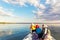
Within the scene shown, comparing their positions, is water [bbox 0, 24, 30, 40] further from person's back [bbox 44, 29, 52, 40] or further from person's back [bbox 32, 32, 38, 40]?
person's back [bbox 44, 29, 52, 40]

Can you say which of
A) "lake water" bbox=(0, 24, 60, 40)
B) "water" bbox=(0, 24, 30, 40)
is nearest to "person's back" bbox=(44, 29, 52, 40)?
"lake water" bbox=(0, 24, 60, 40)

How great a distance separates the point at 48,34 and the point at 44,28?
9cm

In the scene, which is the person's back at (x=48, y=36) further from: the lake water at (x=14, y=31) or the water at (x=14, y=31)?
the water at (x=14, y=31)

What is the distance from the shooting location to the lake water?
5.97ft

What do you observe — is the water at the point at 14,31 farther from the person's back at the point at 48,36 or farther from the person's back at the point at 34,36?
the person's back at the point at 48,36

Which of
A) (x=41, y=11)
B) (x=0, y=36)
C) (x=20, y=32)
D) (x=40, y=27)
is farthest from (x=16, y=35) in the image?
(x=41, y=11)

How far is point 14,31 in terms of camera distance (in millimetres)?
1837

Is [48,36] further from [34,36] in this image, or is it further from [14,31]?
[14,31]

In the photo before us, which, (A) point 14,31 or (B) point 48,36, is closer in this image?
(B) point 48,36

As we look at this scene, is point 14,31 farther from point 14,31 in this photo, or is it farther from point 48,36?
point 48,36

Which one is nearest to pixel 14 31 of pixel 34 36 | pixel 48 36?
pixel 34 36

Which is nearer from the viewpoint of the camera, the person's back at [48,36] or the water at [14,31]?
the person's back at [48,36]

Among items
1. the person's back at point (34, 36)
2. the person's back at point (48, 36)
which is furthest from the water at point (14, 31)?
the person's back at point (48, 36)

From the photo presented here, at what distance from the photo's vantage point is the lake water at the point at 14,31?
182 cm
